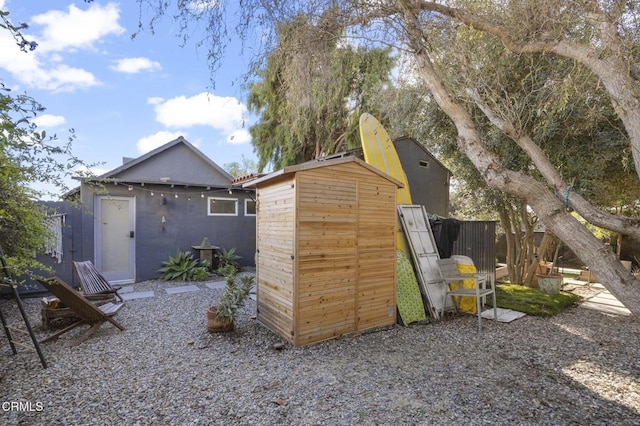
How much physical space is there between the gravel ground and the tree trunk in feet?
3.72

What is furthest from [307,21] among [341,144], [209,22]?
[341,144]

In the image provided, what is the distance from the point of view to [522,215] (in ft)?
23.9

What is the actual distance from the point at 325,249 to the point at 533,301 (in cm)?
461

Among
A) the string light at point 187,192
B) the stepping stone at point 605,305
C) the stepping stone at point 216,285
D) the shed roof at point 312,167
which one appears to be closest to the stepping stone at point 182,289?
the stepping stone at point 216,285

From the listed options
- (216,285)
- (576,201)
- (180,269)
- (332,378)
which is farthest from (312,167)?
(180,269)

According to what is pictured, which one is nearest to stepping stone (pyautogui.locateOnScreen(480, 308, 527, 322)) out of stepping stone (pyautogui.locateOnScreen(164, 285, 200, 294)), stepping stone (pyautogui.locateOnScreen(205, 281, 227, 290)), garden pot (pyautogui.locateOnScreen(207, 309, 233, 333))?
garden pot (pyautogui.locateOnScreen(207, 309, 233, 333))

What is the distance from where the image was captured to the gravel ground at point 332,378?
246 centimetres

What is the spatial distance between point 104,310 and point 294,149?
9.39m

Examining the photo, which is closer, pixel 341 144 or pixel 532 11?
pixel 532 11

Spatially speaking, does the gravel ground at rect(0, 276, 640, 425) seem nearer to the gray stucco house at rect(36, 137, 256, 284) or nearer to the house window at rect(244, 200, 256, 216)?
the gray stucco house at rect(36, 137, 256, 284)

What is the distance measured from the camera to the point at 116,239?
24.8ft

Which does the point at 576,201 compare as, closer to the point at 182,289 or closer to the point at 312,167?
the point at 312,167

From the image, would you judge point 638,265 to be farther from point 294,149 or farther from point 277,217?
point 294,149

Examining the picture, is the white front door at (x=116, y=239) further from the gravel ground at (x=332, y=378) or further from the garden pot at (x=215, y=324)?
the garden pot at (x=215, y=324)
